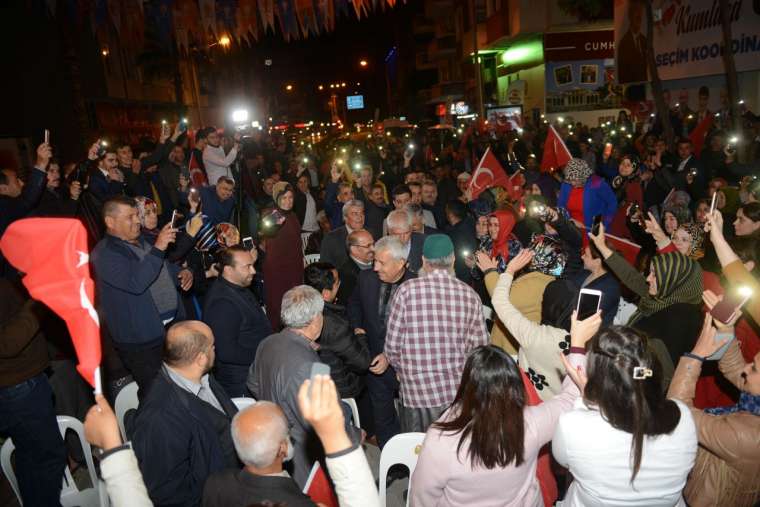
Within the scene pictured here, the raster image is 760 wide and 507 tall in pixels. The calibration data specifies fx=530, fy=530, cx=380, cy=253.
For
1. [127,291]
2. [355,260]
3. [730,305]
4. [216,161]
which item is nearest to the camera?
[730,305]

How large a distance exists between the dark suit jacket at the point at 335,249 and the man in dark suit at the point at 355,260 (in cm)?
70

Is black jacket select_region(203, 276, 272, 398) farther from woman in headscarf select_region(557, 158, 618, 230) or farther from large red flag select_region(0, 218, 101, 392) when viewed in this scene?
woman in headscarf select_region(557, 158, 618, 230)

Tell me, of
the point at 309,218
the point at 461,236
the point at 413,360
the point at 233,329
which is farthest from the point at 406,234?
the point at 309,218

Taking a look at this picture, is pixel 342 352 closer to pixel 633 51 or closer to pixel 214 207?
pixel 214 207

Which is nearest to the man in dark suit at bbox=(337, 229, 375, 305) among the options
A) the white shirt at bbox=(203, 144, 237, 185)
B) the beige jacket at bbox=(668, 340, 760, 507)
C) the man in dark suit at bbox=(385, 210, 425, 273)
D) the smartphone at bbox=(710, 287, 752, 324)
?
the man in dark suit at bbox=(385, 210, 425, 273)

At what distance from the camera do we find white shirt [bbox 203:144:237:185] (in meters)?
9.91

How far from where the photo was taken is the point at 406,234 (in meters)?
5.58

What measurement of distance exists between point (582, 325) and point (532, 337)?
526mm

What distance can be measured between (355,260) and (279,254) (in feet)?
4.75

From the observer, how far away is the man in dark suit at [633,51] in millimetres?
18453

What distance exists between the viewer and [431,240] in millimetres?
3875

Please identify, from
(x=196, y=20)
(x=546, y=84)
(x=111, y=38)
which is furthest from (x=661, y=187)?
(x=111, y=38)

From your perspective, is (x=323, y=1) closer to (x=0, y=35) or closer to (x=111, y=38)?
(x=0, y=35)

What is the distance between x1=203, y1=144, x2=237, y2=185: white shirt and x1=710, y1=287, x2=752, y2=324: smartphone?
28.1 ft
